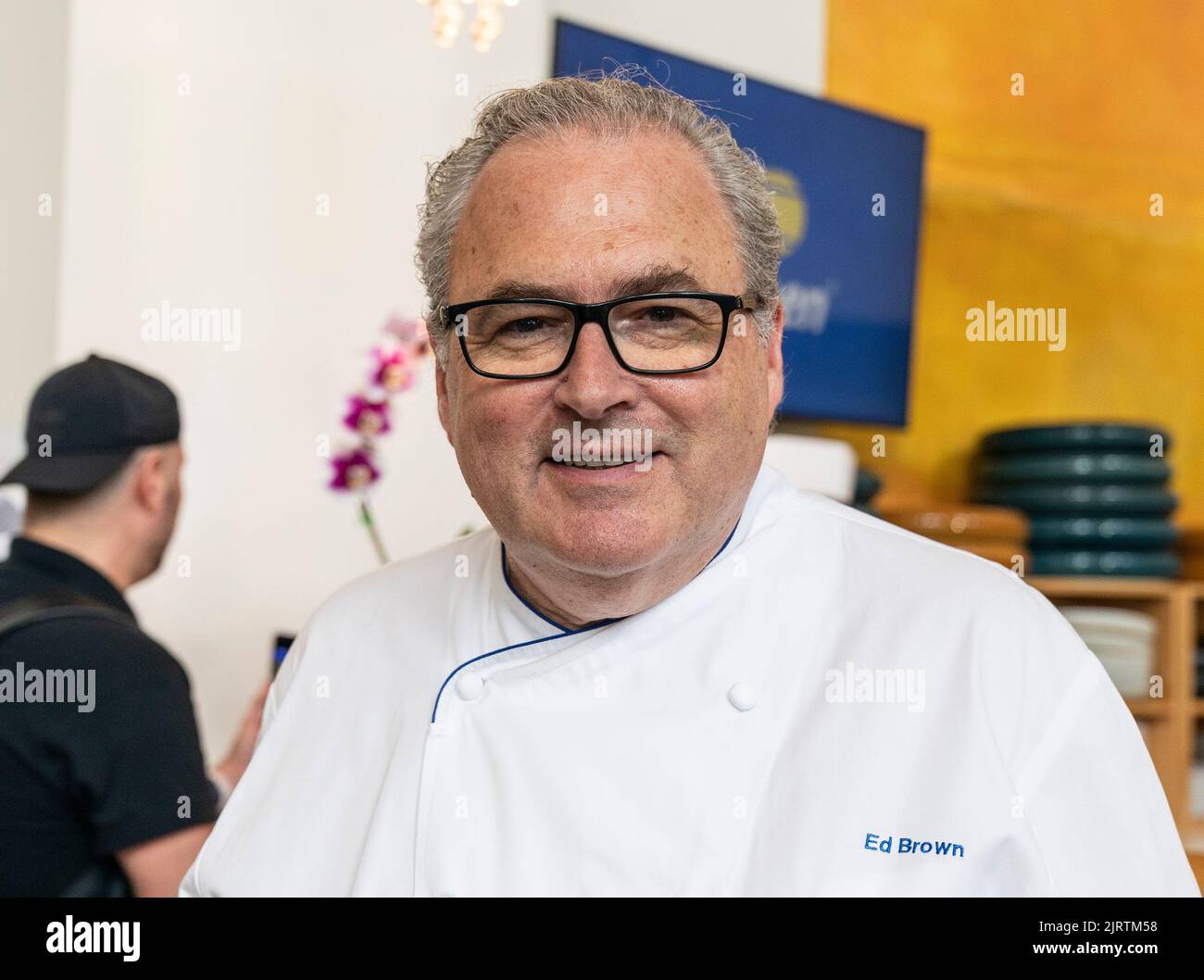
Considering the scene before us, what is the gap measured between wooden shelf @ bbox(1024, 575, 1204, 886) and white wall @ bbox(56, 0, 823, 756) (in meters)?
1.85

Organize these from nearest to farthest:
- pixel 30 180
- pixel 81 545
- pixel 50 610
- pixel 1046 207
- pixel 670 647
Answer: pixel 670 647 → pixel 50 610 → pixel 81 545 → pixel 30 180 → pixel 1046 207

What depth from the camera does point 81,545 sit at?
6.98 feet

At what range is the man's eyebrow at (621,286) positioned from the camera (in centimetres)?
112

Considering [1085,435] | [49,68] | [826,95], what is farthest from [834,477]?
[49,68]

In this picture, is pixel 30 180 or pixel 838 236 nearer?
pixel 30 180

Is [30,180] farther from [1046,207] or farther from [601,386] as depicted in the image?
[1046,207]

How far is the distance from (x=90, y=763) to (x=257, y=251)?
56.0 inches

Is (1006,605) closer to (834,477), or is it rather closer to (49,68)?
(834,477)

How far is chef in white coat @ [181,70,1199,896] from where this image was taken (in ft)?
3.56

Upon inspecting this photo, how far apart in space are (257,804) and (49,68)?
80.8 inches

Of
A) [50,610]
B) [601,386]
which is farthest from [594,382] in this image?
[50,610]

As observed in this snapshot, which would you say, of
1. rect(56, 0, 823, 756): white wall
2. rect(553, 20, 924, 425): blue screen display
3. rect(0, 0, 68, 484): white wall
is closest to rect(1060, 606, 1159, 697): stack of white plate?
rect(553, 20, 924, 425): blue screen display

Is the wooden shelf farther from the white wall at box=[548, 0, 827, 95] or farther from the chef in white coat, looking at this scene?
the chef in white coat

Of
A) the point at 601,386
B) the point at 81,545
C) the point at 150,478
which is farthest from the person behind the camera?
the point at 150,478
